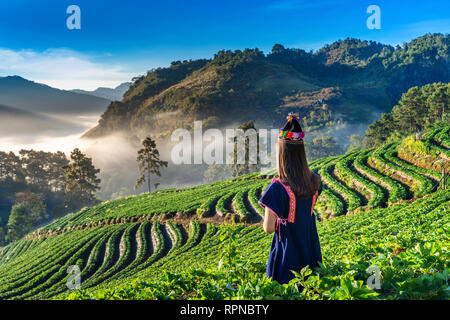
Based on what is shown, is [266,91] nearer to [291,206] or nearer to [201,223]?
[201,223]

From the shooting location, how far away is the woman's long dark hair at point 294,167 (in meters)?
3.61

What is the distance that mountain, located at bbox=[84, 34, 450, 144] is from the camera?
142625mm

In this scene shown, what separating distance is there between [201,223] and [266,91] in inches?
5435

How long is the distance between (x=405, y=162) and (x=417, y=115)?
43991 millimetres

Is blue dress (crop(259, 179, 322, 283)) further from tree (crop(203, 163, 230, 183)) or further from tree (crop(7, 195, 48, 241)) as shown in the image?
tree (crop(203, 163, 230, 183))

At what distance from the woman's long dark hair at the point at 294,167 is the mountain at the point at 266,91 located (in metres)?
132

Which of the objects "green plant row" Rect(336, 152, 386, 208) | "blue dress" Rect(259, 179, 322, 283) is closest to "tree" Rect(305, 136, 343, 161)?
"green plant row" Rect(336, 152, 386, 208)

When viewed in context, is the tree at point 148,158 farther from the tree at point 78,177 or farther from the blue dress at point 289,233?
the blue dress at point 289,233

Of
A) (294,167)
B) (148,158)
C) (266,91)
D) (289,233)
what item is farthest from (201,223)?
(266,91)

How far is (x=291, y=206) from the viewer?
3.66 meters

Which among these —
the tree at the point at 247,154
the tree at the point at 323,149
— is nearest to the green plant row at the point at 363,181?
the tree at the point at 247,154

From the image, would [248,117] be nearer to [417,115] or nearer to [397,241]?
[417,115]

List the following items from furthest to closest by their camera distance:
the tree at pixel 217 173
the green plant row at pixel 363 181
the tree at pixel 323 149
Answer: the tree at pixel 323 149 < the tree at pixel 217 173 < the green plant row at pixel 363 181
